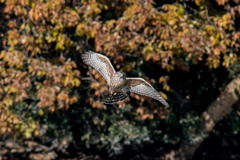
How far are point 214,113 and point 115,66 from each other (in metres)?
2.37

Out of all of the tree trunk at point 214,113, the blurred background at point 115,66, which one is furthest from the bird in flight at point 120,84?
the tree trunk at point 214,113

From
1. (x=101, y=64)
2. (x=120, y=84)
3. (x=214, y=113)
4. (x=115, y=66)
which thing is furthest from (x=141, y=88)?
(x=214, y=113)

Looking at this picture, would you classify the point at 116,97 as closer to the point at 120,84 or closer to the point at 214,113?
the point at 120,84

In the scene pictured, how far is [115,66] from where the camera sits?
709 centimetres

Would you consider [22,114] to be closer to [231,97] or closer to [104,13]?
[104,13]

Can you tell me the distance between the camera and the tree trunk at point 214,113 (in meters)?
8.41

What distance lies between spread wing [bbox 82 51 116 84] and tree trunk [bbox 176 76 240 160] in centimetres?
390

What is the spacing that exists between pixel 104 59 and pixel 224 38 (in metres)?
2.82

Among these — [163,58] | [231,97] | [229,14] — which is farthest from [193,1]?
[231,97]

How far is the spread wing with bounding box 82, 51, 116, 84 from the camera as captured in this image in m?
4.61

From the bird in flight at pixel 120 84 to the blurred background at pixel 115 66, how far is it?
1.79 meters

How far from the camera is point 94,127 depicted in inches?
334

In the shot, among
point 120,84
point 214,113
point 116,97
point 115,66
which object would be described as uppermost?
point 120,84

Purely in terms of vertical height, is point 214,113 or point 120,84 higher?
point 120,84
